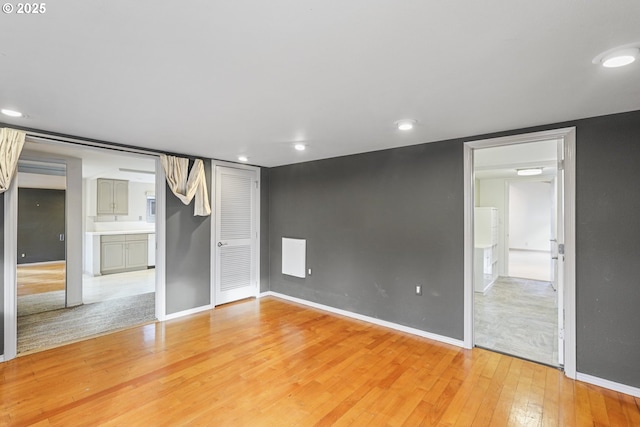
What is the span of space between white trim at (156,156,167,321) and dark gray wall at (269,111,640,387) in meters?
1.76

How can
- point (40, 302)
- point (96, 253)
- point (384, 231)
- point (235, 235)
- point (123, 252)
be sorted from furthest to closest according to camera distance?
point (123, 252) < point (96, 253) < point (235, 235) < point (40, 302) < point (384, 231)

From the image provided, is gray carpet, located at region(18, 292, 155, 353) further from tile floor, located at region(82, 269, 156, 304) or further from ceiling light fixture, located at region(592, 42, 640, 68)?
ceiling light fixture, located at region(592, 42, 640, 68)

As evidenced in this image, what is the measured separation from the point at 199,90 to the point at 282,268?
345cm

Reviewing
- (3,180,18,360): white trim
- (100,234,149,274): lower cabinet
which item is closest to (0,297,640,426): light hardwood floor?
(3,180,18,360): white trim

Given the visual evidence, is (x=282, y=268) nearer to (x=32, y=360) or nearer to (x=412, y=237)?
(x=412, y=237)

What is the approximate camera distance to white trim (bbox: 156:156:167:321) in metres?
3.85

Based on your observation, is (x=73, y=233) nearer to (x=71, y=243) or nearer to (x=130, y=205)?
(x=71, y=243)

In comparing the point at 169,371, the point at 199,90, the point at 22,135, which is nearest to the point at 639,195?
the point at 199,90

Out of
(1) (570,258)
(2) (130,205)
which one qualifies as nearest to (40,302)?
(2) (130,205)

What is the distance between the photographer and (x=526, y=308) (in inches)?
170

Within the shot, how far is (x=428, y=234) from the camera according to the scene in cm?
340

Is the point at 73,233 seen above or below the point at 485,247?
above

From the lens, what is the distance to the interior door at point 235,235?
4508 millimetres

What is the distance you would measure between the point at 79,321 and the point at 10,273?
1.31 meters
